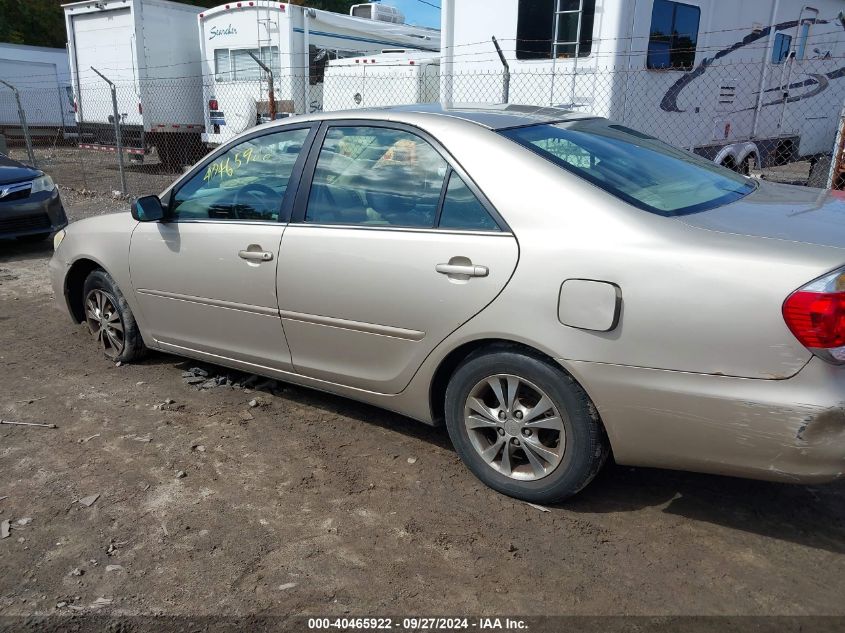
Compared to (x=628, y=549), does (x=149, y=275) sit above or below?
above

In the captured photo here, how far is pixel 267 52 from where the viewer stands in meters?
13.4

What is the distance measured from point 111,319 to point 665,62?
22.9 ft

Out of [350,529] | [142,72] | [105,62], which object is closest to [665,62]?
[350,529]

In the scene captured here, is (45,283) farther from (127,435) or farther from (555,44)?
(555,44)

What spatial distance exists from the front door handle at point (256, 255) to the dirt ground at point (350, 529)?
95cm

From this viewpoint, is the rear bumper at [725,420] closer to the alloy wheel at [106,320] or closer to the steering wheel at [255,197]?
the steering wheel at [255,197]

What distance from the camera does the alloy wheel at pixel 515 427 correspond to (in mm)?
2961

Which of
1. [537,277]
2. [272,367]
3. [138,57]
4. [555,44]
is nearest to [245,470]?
[272,367]

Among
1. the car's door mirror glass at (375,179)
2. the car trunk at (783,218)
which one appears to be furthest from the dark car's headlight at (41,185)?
the car trunk at (783,218)

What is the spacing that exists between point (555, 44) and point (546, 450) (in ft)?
21.9

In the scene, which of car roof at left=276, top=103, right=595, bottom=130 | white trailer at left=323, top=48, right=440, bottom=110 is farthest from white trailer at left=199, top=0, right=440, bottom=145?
car roof at left=276, top=103, right=595, bottom=130

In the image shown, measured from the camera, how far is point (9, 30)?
1239 inches

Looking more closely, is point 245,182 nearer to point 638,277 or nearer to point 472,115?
point 472,115

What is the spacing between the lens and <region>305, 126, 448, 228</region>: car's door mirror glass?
325 centimetres
